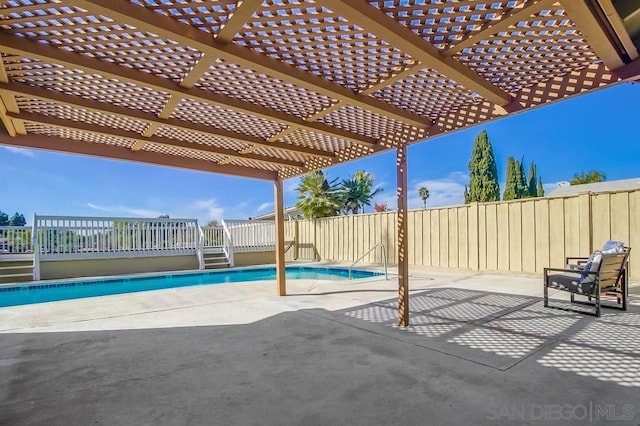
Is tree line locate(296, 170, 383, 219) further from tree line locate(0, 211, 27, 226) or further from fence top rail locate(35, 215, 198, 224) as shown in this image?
tree line locate(0, 211, 27, 226)

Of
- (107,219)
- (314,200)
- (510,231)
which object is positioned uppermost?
(314,200)

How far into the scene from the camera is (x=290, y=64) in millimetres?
2771

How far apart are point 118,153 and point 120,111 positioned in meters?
1.61

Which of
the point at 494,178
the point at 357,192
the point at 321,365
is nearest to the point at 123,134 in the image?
the point at 321,365

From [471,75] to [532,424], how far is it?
8.18 ft

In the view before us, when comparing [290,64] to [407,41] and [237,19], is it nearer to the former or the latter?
[237,19]

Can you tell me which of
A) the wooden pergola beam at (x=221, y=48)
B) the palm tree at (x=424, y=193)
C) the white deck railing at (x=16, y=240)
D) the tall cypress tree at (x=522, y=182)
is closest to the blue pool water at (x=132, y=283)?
the white deck railing at (x=16, y=240)

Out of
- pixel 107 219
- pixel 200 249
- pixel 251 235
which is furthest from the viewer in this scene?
pixel 251 235

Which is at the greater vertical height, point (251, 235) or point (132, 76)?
point (132, 76)

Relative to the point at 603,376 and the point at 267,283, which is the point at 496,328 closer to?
the point at 603,376

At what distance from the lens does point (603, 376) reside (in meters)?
2.70

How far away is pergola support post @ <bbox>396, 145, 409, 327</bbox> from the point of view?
4246 millimetres

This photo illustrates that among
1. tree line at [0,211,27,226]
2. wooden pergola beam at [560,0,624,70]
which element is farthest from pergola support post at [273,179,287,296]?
tree line at [0,211,27,226]

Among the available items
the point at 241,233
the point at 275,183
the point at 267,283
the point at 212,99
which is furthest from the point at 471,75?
the point at 241,233
